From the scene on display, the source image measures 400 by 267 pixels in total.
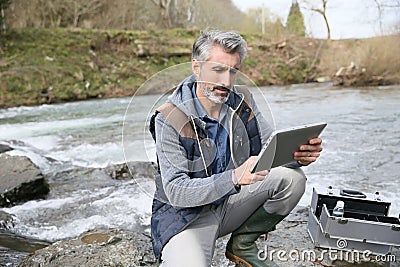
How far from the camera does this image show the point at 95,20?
22688mm

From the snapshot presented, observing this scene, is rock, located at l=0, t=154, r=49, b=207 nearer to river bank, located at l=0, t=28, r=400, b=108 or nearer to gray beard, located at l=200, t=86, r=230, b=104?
gray beard, located at l=200, t=86, r=230, b=104

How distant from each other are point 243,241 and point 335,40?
951 inches

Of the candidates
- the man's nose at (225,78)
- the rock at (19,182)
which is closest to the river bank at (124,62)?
the rock at (19,182)

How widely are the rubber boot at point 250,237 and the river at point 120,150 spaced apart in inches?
21.6

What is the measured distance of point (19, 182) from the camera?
172 inches

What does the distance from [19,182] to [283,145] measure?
3.44m

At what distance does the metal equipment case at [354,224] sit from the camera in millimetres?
2404

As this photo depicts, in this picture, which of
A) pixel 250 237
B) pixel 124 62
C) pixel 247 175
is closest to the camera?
pixel 247 175

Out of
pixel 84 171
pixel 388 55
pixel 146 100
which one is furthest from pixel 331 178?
pixel 388 55

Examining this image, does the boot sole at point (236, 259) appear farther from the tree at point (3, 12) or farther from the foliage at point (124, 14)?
the tree at point (3, 12)

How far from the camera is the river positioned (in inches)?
140

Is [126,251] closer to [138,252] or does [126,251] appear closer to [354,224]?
[138,252]

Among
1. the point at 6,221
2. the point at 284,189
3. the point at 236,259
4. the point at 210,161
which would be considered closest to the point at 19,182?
the point at 6,221

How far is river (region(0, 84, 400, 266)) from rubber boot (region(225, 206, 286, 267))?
549 mm
